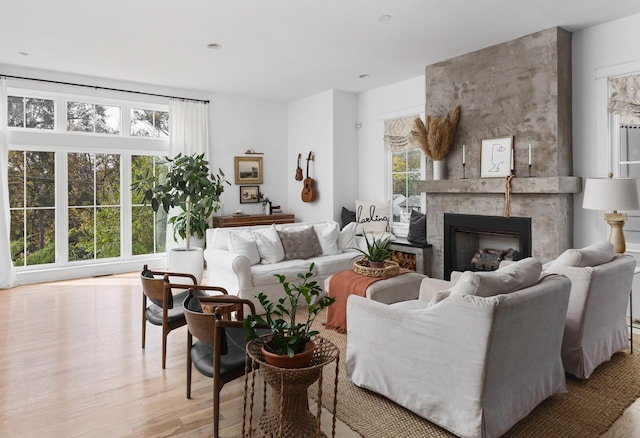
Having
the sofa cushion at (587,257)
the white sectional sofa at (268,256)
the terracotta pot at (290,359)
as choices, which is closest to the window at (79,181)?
the white sectional sofa at (268,256)

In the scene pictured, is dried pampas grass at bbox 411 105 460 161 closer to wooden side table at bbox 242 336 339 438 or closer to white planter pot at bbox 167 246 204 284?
white planter pot at bbox 167 246 204 284

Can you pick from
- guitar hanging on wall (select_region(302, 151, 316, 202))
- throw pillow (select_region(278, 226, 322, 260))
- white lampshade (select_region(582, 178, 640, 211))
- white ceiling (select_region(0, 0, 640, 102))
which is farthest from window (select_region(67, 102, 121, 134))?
white lampshade (select_region(582, 178, 640, 211))

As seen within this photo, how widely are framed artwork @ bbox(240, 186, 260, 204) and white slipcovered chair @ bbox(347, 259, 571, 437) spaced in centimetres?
521

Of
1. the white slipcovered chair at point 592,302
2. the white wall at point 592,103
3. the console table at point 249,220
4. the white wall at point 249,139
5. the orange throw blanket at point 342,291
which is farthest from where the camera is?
the white wall at point 249,139

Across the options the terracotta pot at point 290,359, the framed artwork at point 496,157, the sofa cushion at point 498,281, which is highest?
the framed artwork at point 496,157

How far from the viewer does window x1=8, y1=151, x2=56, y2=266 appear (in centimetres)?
574

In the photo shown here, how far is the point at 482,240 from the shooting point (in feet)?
17.5

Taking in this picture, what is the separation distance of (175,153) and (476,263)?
15.5 feet

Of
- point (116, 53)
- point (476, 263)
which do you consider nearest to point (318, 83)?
point (116, 53)

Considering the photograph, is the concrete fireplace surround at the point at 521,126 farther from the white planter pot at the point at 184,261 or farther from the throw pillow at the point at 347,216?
the white planter pot at the point at 184,261

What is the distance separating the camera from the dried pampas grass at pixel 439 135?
5.10 meters

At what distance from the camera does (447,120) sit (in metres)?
5.14

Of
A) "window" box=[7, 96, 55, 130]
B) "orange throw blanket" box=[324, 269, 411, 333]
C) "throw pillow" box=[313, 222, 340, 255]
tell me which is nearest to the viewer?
"orange throw blanket" box=[324, 269, 411, 333]

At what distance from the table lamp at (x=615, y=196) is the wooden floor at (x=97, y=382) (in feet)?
9.14
